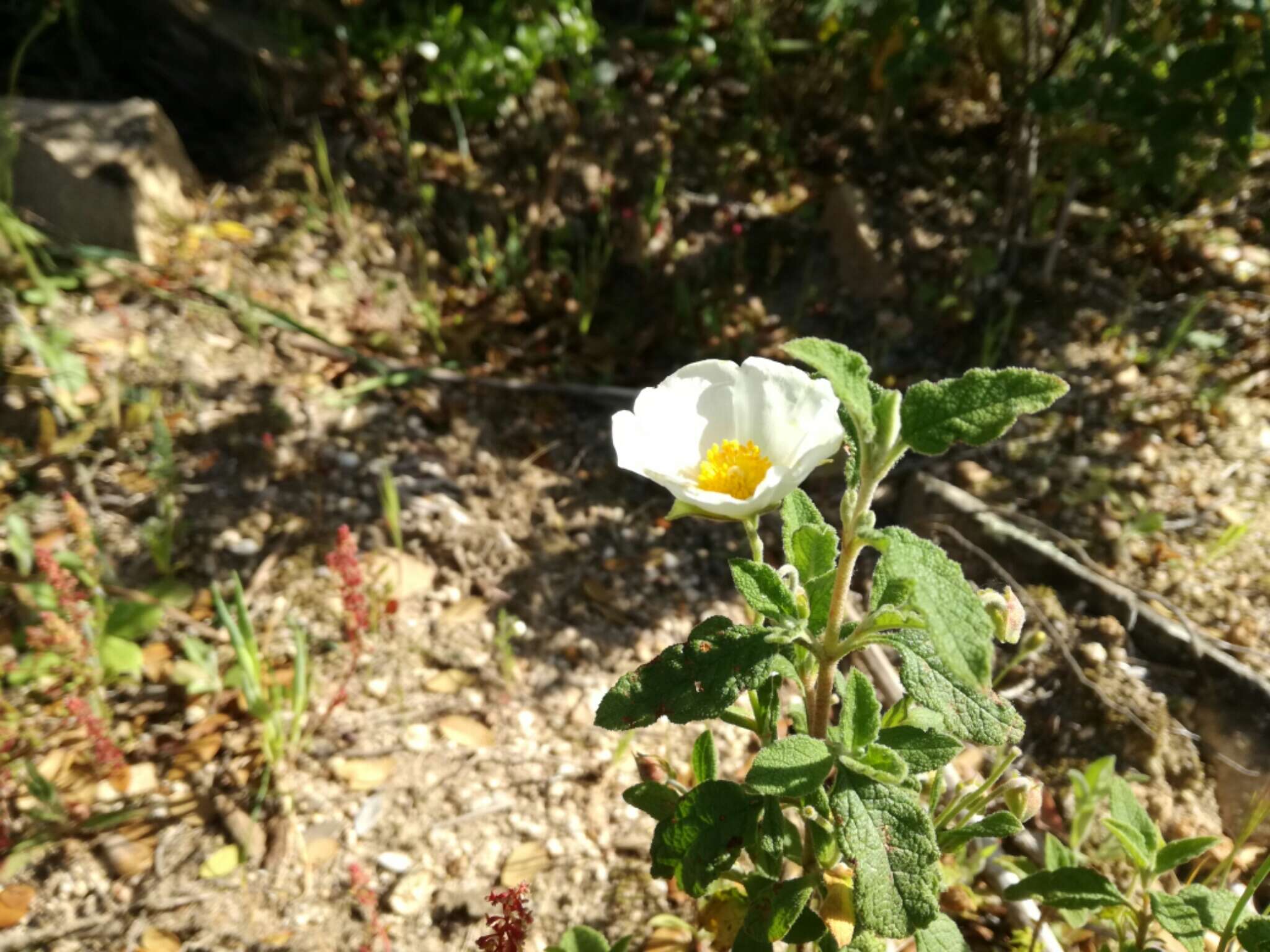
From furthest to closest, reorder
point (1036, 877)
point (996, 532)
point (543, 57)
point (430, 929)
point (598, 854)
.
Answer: point (543, 57) < point (996, 532) < point (598, 854) < point (430, 929) < point (1036, 877)

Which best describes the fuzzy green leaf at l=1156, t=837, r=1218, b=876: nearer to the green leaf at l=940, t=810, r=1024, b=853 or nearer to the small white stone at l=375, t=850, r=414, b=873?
the green leaf at l=940, t=810, r=1024, b=853

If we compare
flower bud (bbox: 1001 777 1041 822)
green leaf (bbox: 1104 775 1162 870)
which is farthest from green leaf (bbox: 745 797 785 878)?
green leaf (bbox: 1104 775 1162 870)

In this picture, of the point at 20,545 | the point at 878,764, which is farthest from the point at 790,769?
the point at 20,545

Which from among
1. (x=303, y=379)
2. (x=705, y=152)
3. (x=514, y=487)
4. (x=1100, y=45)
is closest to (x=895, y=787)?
(x=514, y=487)

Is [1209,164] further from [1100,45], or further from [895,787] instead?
[895,787]

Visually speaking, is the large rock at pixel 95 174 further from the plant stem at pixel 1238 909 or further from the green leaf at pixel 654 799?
the plant stem at pixel 1238 909

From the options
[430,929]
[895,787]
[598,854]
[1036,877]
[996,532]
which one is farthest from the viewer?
[996,532]
